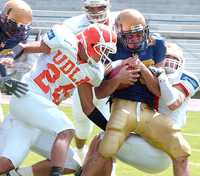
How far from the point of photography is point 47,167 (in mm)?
4531

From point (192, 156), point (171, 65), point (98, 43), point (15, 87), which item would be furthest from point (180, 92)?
point (192, 156)

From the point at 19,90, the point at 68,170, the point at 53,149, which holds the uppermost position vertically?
the point at 19,90

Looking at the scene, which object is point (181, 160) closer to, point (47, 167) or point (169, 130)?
point (169, 130)

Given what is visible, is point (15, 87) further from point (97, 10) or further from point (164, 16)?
point (164, 16)

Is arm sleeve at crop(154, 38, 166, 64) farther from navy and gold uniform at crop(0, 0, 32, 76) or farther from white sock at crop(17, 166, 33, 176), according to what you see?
white sock at crop(17, 166, 33, 176)

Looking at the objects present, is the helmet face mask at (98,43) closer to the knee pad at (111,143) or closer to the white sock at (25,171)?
the knee pad at (111,143)

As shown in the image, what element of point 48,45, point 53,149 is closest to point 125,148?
point 53,149

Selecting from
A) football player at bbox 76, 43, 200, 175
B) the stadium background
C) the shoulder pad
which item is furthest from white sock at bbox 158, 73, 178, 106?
the stadium background

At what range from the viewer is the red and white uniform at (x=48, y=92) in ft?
13.9

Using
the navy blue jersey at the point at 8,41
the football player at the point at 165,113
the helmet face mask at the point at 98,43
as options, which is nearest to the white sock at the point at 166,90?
the football player at the point at 165,113

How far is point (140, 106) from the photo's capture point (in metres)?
4.45

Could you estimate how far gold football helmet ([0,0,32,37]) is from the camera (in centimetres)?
470

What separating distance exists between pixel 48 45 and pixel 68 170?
2.79ft

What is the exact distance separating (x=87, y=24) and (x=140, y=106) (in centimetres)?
141
